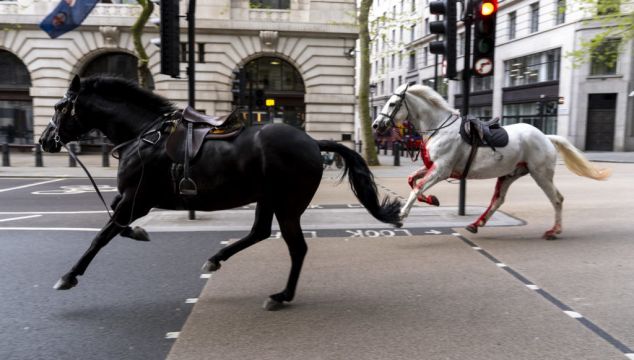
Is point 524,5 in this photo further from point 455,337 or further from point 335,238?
point 455,337

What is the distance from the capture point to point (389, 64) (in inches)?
2452

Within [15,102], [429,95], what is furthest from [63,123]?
[15,102]

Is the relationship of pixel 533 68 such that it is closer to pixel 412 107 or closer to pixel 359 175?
pixel 412 107

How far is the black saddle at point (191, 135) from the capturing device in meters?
4.12

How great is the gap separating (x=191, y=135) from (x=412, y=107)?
12.7ft

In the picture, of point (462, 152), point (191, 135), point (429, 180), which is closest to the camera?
point (191, 135)

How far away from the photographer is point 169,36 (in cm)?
757

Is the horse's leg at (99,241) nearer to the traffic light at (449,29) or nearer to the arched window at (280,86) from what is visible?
the traffic light at (449,29)

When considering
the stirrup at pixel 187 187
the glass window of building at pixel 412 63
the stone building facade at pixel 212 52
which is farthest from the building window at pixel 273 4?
the glass window of building at pixel 412 63

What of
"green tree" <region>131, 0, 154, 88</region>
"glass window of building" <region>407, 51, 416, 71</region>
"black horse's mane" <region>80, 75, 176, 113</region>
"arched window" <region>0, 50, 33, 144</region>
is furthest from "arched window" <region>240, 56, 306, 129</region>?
"glass window of building" <region>407, 51, 416, 71</region>

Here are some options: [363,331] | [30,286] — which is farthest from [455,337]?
[30,286]

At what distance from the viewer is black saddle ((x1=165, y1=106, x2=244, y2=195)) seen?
4125mm

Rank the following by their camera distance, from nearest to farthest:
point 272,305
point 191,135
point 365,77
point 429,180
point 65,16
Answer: point 272,305, point 191,135, point 429,180, point 65,16, point 365,77

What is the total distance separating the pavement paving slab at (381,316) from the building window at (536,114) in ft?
103
